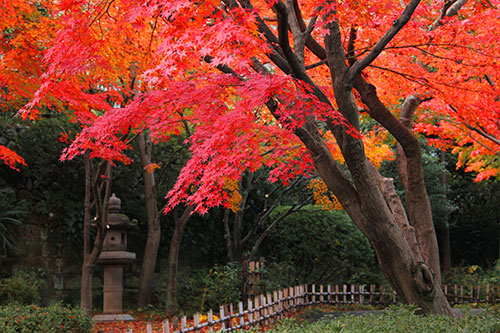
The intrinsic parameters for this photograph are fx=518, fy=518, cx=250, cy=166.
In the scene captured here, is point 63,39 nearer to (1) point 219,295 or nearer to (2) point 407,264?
(2) point 407,264

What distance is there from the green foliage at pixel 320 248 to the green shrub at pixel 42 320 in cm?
746

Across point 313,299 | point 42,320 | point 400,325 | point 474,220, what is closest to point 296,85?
point 400,325

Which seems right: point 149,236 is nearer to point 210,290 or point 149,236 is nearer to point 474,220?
point 210,290

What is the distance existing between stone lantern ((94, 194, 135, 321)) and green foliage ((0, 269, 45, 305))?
1371 mm

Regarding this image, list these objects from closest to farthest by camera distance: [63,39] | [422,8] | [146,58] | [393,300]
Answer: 1. [63,39]
2. [422,8]
3. [146,58]
4. [393,300]

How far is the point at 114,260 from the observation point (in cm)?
1056

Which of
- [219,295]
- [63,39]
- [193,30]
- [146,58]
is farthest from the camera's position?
[219,295]

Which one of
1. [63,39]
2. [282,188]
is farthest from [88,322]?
[282,188]

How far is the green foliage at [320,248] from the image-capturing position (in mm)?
14406

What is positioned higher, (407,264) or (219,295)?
(407,264)

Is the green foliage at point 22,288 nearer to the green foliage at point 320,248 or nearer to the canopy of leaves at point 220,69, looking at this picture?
the canopy of leaves at point 220,69

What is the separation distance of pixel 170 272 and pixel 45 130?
4.23 m

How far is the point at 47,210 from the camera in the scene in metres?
11.5

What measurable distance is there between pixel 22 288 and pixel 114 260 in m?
1.79
